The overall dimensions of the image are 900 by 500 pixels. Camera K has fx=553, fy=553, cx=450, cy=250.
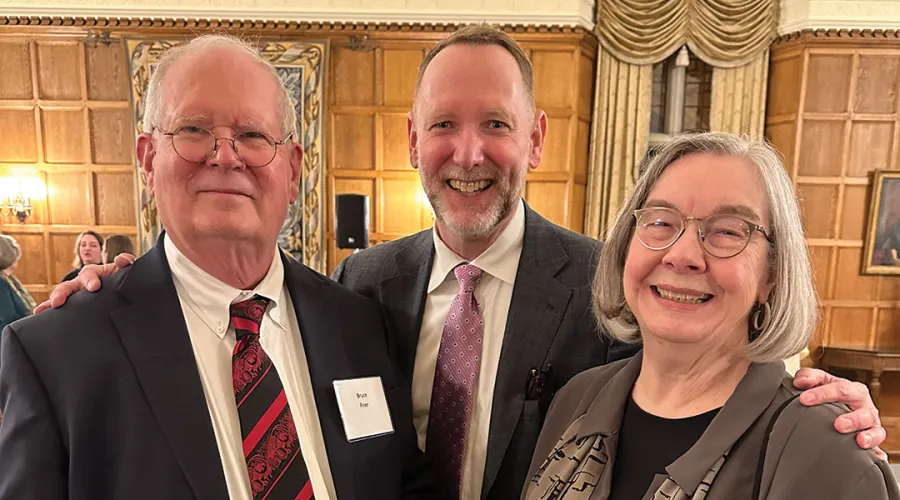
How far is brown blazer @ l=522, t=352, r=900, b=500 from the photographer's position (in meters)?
0.90

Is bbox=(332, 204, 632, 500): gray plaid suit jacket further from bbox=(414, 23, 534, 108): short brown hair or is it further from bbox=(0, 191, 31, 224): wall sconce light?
bbox=(0, 191, 31, 224): wall sconce light

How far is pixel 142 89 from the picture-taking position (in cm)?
592

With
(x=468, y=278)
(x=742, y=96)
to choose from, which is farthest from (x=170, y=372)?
(x=742, y=96)

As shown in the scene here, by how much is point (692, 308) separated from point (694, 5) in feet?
19.6

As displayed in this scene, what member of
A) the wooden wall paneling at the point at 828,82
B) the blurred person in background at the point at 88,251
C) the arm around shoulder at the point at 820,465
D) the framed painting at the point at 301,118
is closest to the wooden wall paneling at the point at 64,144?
the framed painting at the point at 301,118

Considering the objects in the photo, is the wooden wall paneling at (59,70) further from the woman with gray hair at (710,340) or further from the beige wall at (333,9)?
the woman with gray hair at (710,340)

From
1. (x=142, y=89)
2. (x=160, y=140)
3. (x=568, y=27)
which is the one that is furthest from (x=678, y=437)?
(x=142, y=89)

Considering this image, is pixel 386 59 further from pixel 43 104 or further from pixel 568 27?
pixel 43 104

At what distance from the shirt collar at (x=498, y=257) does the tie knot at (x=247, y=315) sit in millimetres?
536

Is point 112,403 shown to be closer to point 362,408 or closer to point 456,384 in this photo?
point 362,408

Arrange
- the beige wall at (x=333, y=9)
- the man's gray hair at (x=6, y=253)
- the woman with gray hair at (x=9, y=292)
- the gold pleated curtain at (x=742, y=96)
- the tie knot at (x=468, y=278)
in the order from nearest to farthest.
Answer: the tie knot at (x=468, y=278) < the woman with gray hair at (x=9, y=292) < the man's gray hair at (x=6, y=253) < the beige wall at (x=333, y=9) < the gold pleated curtain at (x=742, y=96)

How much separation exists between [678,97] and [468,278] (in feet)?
18.6

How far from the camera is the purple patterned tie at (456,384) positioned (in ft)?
4.84

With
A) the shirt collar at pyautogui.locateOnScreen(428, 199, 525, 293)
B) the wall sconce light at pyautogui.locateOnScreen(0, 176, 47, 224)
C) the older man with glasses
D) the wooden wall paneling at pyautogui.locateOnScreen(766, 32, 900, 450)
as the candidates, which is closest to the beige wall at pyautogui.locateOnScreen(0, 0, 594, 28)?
the wall sconce light at pyautogui.locateOnScreen(0, 176, 47, 224)
